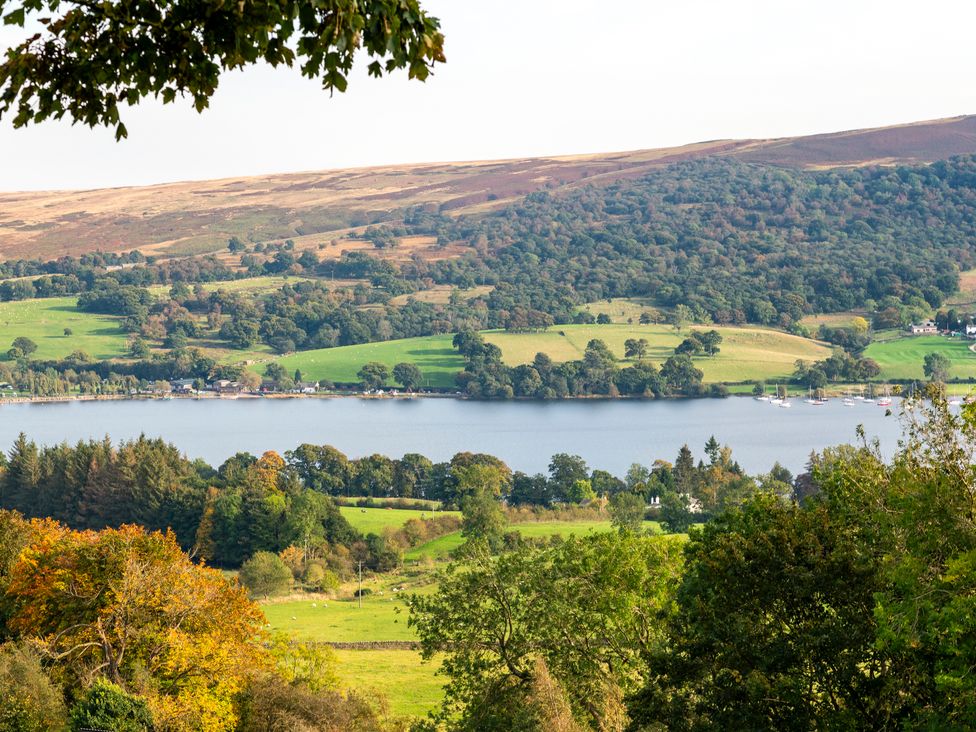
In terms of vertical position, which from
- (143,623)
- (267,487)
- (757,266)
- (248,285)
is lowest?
(267,487)

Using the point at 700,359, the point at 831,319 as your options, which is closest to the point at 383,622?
the point at 700,359

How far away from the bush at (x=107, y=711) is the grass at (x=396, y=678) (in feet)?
22.0

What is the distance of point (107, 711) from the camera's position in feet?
59.9

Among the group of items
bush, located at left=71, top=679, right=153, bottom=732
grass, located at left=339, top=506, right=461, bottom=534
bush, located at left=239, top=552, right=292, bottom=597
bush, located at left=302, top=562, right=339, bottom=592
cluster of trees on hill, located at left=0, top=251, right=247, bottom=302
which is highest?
cluster of trees on hill, located at left=0, top=251, right=247, bottom=302

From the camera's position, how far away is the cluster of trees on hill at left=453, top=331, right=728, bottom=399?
11544 centimetres

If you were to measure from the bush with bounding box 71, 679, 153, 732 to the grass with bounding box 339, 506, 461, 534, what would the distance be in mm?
36093

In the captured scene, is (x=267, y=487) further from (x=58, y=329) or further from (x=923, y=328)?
(x=923, y=328)

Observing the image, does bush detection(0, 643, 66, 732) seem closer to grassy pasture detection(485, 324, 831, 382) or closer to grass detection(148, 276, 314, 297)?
grassy pasture detection(485, 324, 831, 382)

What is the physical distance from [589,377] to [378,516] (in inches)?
2412

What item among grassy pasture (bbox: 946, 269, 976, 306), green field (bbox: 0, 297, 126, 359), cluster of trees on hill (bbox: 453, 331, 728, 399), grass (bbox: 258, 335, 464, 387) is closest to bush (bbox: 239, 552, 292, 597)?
cluster of trees on hill (bbox: 453, 331, 728, 399)

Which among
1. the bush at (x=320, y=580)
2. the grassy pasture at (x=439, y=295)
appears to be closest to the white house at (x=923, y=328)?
the grassy pasture at (x=439, y=295)

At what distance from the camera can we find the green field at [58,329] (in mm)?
132000

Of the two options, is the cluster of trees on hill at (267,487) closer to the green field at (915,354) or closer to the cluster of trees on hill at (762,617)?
the cluster of trees on hill at (762,617)

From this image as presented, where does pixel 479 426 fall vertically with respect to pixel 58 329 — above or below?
below
